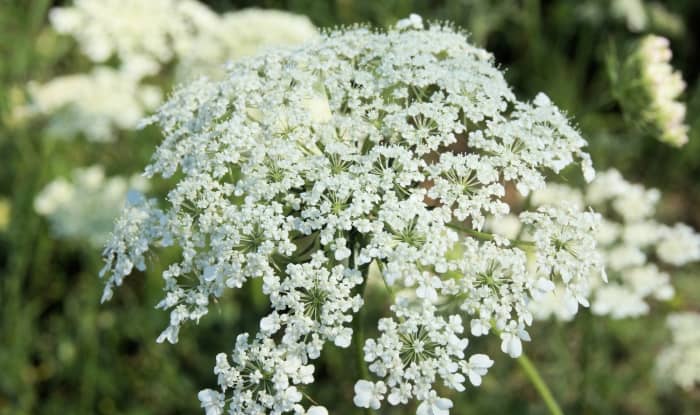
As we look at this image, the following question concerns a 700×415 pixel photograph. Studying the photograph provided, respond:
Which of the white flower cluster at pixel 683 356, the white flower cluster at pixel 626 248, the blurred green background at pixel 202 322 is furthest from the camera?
the blurred green background at pixel 202 322

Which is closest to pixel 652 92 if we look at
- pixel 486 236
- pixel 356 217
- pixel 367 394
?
pixel 486 236

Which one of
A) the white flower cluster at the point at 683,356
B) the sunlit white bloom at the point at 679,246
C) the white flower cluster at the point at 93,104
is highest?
the white flower cluster at the point at 93,104

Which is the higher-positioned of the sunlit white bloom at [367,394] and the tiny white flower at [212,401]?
the sunlit white bloom at [367,394]

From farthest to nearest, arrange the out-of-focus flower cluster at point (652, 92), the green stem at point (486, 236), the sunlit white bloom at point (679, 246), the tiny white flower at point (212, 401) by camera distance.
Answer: the sunlit white bloom at point (679, 246), the out-of-focus flower cluster at point (652, 92), the green stem at point (486, 236), the tiny white flower at point (212, 401)

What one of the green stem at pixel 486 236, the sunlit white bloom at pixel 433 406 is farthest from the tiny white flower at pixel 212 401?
the green stem at pixel 486 236

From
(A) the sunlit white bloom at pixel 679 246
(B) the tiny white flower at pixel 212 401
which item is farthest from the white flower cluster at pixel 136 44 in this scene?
(B) the tiny white flower at pixel 212 401

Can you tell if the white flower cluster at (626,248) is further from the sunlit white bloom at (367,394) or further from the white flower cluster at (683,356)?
the sunlit white bloom at (367,394)

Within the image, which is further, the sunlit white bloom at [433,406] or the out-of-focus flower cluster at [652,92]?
the out-of-focus flower cluster at [652,92]
